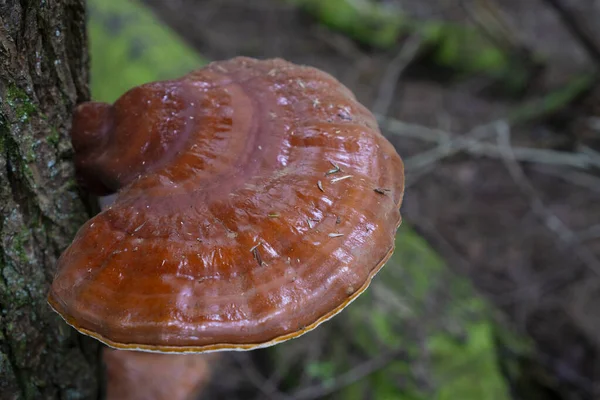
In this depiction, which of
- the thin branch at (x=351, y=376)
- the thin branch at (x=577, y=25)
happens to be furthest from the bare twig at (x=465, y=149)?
the thin branch at (x=351, y=376)

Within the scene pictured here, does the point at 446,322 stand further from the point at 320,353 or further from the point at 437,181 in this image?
the point at 437,181

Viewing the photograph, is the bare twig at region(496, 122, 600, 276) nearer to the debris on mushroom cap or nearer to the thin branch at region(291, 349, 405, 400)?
the thin branch at region(291, 349, 405, 400)

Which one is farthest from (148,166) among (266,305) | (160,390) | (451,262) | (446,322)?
(451,262)

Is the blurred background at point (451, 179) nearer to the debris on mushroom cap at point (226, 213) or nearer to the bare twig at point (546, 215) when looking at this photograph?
the bare twig at point (546, 215)

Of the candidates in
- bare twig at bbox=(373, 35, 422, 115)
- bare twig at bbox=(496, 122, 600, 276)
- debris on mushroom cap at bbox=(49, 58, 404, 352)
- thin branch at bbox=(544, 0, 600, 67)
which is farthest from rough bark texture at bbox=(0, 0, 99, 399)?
bare twig at bbox=(373, 35, 422, 115)

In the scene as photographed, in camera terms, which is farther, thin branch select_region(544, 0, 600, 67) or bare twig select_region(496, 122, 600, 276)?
thin branch select_region(544, 0, 600, 67)
